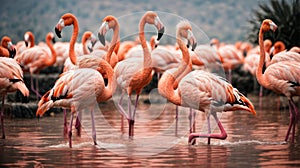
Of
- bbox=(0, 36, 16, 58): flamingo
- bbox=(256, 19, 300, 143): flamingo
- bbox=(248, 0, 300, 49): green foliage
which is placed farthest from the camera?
bbox=(248, 0, 300, 49): green foliage

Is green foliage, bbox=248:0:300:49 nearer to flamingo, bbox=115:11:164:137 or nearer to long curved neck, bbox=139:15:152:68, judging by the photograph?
flamingo, bbox=115:11:164:137

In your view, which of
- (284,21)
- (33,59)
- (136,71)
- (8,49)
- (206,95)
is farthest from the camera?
(284,21)

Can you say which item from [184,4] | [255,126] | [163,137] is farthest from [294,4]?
[184,4]

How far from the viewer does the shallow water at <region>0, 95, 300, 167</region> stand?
24.3 ft

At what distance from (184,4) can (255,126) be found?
39182mm

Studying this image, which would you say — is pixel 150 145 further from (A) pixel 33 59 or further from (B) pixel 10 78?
(A) pixel 33 59

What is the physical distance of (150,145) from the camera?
8703mm

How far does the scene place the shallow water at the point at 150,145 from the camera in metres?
7.41

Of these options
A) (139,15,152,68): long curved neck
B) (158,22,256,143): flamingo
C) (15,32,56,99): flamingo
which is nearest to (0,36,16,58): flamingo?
(15,32,56,99): flamingo

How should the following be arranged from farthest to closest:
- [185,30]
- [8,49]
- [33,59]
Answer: [33,59], [8,49], [185,30]

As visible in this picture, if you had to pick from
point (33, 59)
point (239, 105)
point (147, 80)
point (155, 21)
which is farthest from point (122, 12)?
point (239, 105)

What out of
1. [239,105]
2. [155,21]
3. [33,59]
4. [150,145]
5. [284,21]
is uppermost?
[284,21]

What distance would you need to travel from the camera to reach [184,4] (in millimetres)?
49375

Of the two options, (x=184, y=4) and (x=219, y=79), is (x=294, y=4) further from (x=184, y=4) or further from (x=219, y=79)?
(x=184, y=4)
